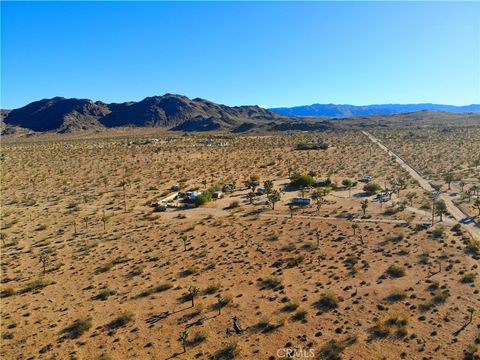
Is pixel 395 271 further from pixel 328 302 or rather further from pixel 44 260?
pixel 44 260

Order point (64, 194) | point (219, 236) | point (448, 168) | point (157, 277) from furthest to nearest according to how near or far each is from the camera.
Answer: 1. point (448, 168)
2. point (64, 194)
3. point (219, 236)
4. point (157, 277)

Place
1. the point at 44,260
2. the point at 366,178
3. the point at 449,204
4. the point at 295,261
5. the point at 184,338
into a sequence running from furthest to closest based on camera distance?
the point at 366,178 → the point at 449,204 → the point at 44,260 → the point at 295,261 → the point at 184,338

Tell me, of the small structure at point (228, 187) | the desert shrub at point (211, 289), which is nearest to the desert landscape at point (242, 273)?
the desert shrub at point (211, 289)

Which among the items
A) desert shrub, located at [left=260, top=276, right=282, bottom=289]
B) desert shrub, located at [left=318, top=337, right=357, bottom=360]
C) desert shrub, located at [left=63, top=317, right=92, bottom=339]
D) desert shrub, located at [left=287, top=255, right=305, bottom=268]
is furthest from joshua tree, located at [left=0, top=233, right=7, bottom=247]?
desert shrub, located at [left=318, top=337, right=357, bottom=360]

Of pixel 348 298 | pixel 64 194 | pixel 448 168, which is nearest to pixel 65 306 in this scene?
pixel 348 298

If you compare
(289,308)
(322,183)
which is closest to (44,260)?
(289,308)

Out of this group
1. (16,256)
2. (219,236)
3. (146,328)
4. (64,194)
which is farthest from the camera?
(64,194)

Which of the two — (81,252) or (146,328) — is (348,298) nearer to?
(146,328)
